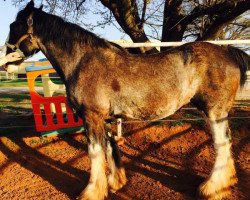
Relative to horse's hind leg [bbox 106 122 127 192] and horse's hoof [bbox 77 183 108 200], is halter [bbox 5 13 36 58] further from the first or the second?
horse's hoof [bbox 77 183 108 200]

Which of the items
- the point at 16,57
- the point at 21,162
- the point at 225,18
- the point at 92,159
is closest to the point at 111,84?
the point at 92,159

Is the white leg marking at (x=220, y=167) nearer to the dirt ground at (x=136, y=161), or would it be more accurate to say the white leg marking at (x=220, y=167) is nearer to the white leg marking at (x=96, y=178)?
the dirt ground at (x=136, y=161)

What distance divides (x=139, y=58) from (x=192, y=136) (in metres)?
2.43

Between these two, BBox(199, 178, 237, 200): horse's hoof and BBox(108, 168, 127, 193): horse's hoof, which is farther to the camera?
BBox(108, 168, 127, 193): horse's hoof

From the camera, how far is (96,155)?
156 inches

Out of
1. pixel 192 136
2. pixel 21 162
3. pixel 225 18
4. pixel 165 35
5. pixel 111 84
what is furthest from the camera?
pixel 165 35

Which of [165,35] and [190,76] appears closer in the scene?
[190,76]

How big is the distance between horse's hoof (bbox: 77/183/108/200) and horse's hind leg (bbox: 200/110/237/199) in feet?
4.26

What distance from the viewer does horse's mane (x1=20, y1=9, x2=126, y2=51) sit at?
13.5 ft

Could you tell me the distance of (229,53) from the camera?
411 cm

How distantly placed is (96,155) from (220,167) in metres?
1.63

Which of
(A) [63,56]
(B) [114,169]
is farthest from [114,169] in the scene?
(A) [63,56]

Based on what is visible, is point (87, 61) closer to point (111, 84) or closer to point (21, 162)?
point (111, 84)

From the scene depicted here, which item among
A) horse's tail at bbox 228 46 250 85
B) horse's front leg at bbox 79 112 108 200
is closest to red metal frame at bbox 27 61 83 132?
horse's front leg at bbox 79 112 108 200
